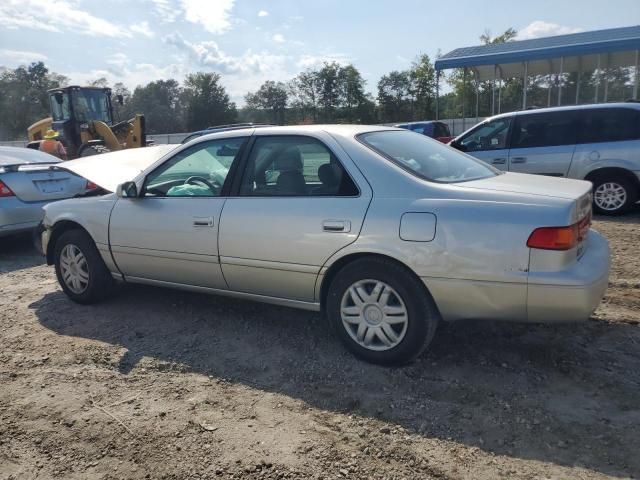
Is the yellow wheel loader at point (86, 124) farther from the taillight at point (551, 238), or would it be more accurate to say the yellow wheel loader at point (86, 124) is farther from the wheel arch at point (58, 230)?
the taillight at point (551, 238)

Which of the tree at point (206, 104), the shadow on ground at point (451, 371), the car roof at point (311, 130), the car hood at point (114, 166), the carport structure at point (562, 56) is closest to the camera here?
the shadow on ground at point (451, 371)

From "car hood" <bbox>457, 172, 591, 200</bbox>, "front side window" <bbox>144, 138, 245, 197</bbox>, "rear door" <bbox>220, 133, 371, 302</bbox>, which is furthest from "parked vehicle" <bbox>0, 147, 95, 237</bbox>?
"car hood" <bbox>457, 172, 591, 200</bbox>

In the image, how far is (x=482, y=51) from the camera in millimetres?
19906

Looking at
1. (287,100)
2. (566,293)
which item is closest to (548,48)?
(566,293)

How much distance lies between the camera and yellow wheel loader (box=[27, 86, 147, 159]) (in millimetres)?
16328

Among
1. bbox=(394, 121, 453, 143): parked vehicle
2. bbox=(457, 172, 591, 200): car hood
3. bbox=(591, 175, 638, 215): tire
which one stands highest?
bbox=(394, 121, 453, 143): parked vehicle

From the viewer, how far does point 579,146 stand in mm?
8227

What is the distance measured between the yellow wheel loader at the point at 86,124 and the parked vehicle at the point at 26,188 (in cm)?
869

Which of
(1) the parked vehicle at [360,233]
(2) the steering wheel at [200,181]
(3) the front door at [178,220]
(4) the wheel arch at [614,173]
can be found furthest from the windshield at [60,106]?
(4) the wheel arch at [614,173]

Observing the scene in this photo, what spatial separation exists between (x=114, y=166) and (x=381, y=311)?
3461 millimetres

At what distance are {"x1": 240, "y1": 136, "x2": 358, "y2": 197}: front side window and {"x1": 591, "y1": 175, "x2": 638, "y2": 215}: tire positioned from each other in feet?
20.0

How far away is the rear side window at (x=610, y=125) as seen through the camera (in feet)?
25.8

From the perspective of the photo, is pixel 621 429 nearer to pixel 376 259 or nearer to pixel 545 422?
pixel 545 422

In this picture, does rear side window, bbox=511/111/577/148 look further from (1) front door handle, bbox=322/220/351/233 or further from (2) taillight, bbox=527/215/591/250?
(1) front door handle, bbox=322/220/351/233
